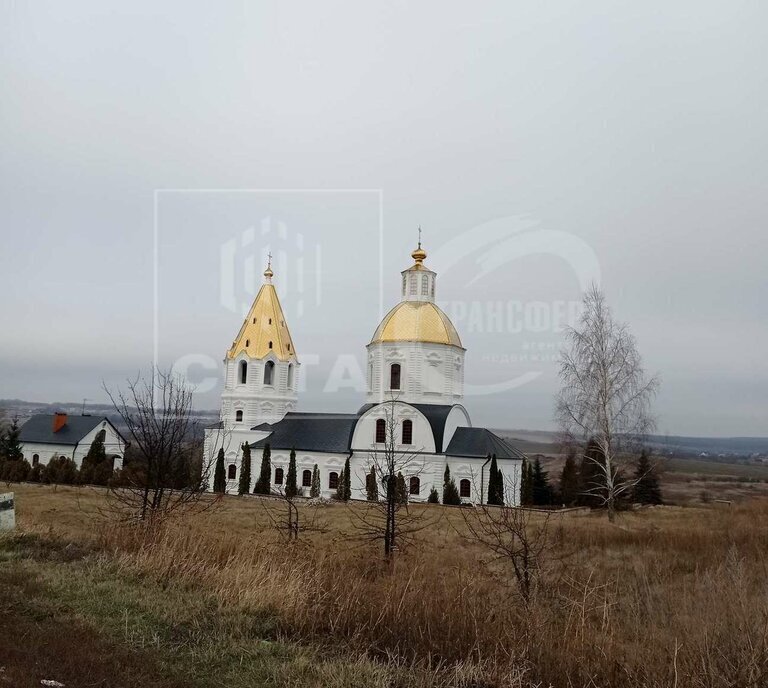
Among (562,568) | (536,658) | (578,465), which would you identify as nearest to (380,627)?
(536,658)

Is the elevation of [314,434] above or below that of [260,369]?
below

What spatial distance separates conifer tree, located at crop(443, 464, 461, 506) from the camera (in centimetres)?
2952

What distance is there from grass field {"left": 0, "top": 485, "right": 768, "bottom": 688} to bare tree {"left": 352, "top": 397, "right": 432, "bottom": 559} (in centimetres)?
173

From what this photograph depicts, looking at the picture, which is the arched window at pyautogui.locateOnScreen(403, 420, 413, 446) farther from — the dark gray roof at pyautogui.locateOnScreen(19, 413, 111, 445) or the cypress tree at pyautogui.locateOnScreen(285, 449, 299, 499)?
the dark gray roof at pyautogui.locateOnScreen(19, 413, 111, 445)

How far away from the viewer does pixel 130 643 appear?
4465 millimetres

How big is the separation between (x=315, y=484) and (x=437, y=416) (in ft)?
25.6

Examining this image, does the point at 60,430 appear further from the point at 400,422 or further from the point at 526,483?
the point at 526,483

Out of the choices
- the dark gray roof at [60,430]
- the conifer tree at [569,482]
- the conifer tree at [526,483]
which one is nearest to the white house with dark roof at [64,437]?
the dark gray roof at [60,430]

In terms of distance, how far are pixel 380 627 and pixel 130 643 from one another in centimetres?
201

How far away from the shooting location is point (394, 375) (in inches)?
1288

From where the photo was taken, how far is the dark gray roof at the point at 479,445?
30.6 m

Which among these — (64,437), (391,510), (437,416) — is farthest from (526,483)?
(64,437)

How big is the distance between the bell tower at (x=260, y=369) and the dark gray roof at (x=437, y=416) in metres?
10.8

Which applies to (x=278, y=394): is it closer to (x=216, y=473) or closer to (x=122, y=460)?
(x=216, y=473)
